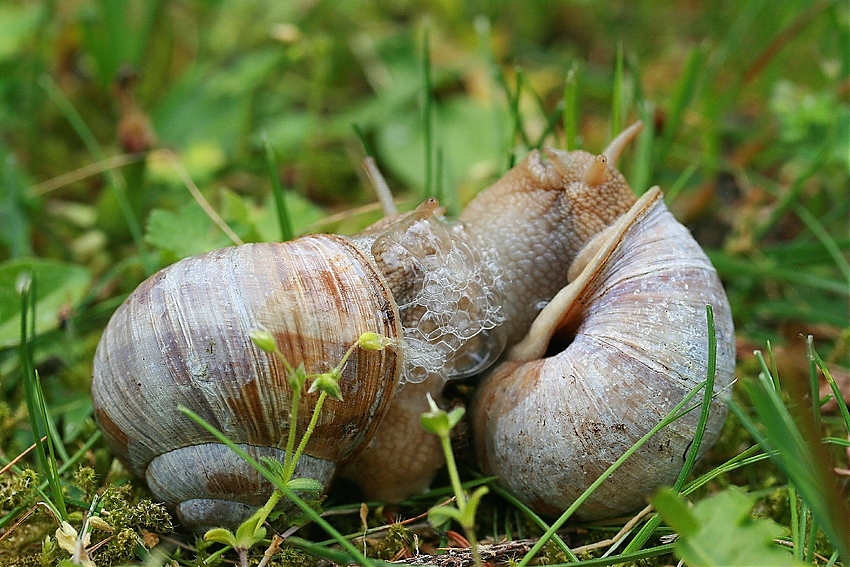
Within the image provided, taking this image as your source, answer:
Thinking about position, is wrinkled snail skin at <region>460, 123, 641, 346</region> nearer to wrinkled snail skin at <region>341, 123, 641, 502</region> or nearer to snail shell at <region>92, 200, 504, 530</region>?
wrinkled snail skin at <region>341, 123, 641, 502</region>

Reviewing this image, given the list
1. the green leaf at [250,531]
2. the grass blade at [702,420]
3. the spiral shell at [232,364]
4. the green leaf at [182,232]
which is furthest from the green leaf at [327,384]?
the green leaf at [182,232]

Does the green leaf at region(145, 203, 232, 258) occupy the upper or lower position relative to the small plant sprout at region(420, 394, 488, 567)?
upper

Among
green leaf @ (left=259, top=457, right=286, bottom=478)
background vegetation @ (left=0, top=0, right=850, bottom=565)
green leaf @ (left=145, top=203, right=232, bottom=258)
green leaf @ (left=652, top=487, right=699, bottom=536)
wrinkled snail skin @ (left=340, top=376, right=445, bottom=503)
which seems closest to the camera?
green leaf @ (left=652, top=487, right=699, bottom=536)

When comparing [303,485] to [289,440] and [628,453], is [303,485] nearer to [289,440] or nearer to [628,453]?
[289,440]

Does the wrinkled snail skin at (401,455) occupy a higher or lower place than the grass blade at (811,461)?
lower

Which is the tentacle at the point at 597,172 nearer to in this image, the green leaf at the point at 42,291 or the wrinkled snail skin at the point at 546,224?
the wrinkled snail skin at the point at 546,224

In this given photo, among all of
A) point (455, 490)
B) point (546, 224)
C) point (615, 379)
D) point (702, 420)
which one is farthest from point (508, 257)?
point (455, 490)

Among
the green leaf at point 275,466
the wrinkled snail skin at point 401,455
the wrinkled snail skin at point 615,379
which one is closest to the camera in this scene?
the green leaf at point 275,466

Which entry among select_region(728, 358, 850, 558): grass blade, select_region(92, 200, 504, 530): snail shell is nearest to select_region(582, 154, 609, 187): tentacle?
select_region(92, 200, 504, 530): snail shell
